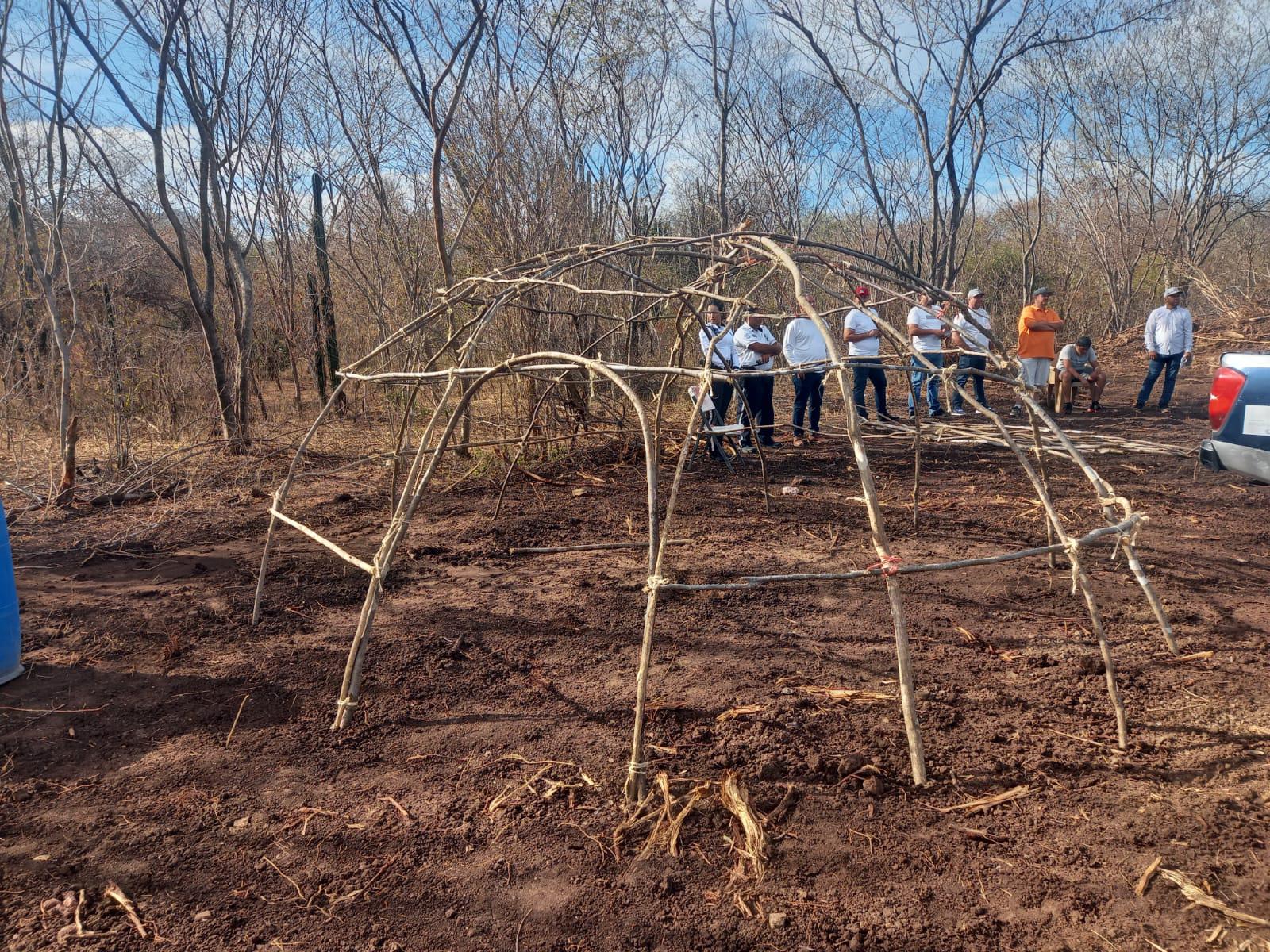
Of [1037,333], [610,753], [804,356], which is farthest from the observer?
[1037,333]

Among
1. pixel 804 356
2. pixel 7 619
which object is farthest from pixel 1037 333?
pixel 7 619

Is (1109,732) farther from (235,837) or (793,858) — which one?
(235,837)

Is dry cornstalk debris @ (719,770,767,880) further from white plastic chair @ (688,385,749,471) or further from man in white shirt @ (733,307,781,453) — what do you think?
man in white shirt @ (733,307,781,453)

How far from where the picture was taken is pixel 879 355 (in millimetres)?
6469

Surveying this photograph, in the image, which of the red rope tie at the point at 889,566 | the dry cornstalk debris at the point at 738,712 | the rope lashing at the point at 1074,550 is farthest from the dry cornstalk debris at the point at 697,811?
the rope lashing at the point at 1074,550

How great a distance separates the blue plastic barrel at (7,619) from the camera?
3363 mm

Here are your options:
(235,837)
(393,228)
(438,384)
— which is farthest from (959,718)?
(393,228)

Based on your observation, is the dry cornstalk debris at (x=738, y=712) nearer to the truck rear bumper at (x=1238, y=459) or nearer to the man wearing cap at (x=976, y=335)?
the man wearing cap at (x=976, y=335)

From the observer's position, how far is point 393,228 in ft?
29.1

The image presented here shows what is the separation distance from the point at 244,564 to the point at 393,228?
506cm

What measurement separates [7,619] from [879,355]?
5794 mm

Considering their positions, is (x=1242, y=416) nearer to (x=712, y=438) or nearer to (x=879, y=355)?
(x=879, y=355)

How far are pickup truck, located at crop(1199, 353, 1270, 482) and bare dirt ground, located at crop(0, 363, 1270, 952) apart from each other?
1.61ft

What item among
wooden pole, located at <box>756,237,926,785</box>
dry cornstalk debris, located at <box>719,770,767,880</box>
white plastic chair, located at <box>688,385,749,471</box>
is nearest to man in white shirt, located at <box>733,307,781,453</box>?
white plastic chair, located at <box>688,385,749,471</box>
